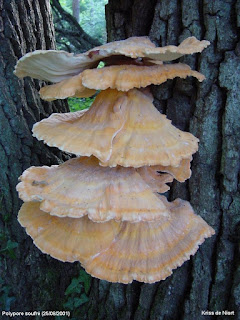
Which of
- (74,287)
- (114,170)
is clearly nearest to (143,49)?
(114,170)

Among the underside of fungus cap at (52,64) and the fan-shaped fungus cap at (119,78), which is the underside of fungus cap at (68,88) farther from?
the underside of fungus cap at (52,64)

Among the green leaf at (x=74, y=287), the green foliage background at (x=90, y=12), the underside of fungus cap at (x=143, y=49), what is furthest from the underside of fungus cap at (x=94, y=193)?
the green foliage background at (x=90, y=12)

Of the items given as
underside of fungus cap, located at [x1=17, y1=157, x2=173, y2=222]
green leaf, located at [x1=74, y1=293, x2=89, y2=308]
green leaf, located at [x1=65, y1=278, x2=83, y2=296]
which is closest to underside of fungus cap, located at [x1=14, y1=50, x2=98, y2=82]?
underside of fungus cap, located at [x1=17, y1=157, x2=173, y2=222]

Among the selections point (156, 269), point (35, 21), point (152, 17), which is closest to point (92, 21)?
point (35, 21)

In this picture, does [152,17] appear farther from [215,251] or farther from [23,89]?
[215,251]

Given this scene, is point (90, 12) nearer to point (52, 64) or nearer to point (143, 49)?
point (52, 64)

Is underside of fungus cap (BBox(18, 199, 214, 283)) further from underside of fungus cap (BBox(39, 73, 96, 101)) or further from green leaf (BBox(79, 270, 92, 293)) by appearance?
green leaf (BBox(79, 270, 92, 293))

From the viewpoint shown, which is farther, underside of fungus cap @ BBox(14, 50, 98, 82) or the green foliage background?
the green foliage background
